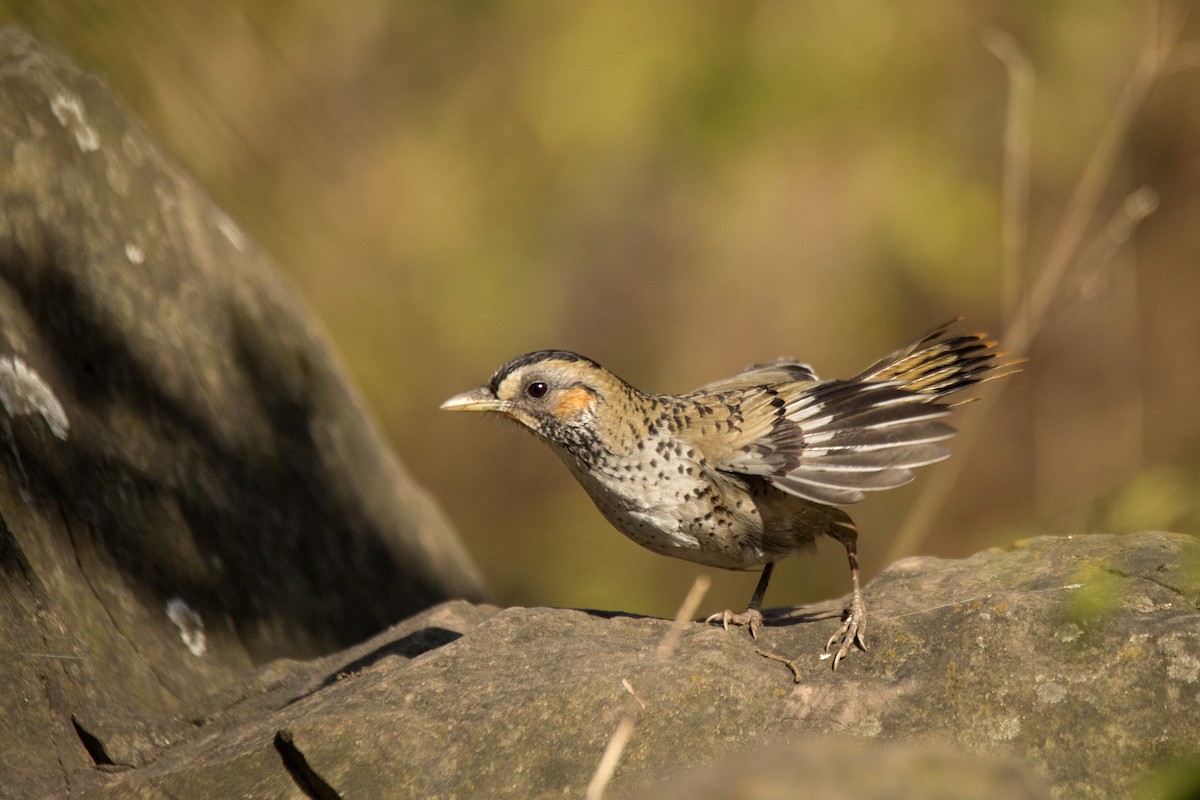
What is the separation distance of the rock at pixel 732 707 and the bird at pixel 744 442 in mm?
566

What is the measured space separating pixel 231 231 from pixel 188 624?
6.92 feet

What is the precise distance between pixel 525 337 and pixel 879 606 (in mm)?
5397

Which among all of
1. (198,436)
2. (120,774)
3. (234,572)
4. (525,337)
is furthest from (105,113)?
(525,337)

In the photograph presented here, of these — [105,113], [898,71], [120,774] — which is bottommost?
[120,774]

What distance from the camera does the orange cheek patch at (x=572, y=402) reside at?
480 cm

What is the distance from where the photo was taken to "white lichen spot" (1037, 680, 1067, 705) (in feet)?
11.1

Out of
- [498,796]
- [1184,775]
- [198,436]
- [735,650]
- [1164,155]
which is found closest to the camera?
[1184,775]

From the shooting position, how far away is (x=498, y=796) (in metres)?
3.23

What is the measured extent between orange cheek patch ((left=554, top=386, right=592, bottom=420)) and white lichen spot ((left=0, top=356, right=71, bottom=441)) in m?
1.72

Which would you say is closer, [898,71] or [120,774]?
[120,774]

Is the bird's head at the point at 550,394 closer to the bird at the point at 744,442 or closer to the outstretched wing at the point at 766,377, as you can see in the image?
the bird at the point at 744,442

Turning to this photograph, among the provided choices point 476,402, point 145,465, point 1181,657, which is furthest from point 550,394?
point 1181,657

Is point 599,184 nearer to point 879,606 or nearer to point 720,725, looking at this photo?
point 879,606

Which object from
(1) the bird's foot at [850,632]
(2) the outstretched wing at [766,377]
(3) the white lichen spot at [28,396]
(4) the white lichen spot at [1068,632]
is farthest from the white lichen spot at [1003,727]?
(3) the white lichen spot at [28,396]
